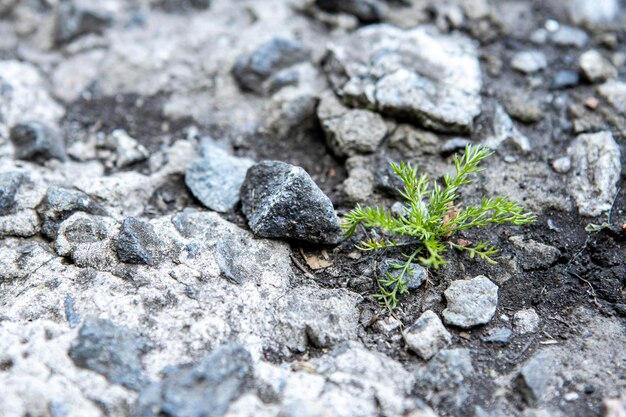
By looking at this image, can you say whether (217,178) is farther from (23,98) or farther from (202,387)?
(23,98)

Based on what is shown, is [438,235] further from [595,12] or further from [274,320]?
[595,12]

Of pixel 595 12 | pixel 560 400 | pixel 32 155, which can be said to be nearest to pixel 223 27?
pixel 32 155

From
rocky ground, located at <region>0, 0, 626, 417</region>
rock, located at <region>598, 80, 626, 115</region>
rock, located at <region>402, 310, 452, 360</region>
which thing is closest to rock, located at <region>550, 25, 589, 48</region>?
rocky ground, located at <region>0, 0, 626, 417</region>

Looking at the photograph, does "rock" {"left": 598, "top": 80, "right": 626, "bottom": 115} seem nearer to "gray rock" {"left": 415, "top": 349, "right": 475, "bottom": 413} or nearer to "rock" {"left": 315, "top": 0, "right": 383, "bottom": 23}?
"rock" {"left": 315, "top": 0, "right": 383, "bottom": 23}

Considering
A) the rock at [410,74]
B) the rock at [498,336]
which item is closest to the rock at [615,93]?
the rock at [410,74]

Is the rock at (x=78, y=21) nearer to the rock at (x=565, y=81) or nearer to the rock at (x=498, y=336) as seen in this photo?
the rock at (x=565, y=81)
